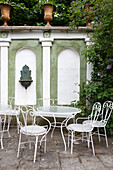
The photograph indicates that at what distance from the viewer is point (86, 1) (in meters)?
4.29

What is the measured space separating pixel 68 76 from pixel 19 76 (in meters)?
1.55

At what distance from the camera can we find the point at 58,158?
2.85 metres

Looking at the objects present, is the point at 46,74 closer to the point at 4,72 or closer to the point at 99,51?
the point at 4,72

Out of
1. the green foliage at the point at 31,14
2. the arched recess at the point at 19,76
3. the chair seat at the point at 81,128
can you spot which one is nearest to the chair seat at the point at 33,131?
the chair seat at the point at 81,128

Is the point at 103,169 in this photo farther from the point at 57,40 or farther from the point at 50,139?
the point at 57,40

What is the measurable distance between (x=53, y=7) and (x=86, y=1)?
1.15 meters

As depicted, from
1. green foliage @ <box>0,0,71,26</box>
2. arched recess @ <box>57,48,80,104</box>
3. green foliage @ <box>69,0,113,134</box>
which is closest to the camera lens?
green foliage @ <box>69,0,113,134</box>

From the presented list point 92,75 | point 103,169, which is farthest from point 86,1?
point 103,169

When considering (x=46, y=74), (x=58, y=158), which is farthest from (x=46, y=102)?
(x=58, y=158)

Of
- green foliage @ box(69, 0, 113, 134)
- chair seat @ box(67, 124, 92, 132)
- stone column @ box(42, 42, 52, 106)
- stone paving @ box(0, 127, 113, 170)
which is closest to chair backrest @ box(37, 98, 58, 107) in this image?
stone column @ box(42, 42, 52, 106)

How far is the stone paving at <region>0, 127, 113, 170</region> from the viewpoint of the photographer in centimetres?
255

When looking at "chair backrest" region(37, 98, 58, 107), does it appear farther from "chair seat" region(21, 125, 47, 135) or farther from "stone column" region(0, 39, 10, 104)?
"chair seat" region(21, 125, 47, 135)

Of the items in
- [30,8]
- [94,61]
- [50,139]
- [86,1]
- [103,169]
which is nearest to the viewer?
[103,169]

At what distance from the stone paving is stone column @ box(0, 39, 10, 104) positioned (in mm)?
1682
